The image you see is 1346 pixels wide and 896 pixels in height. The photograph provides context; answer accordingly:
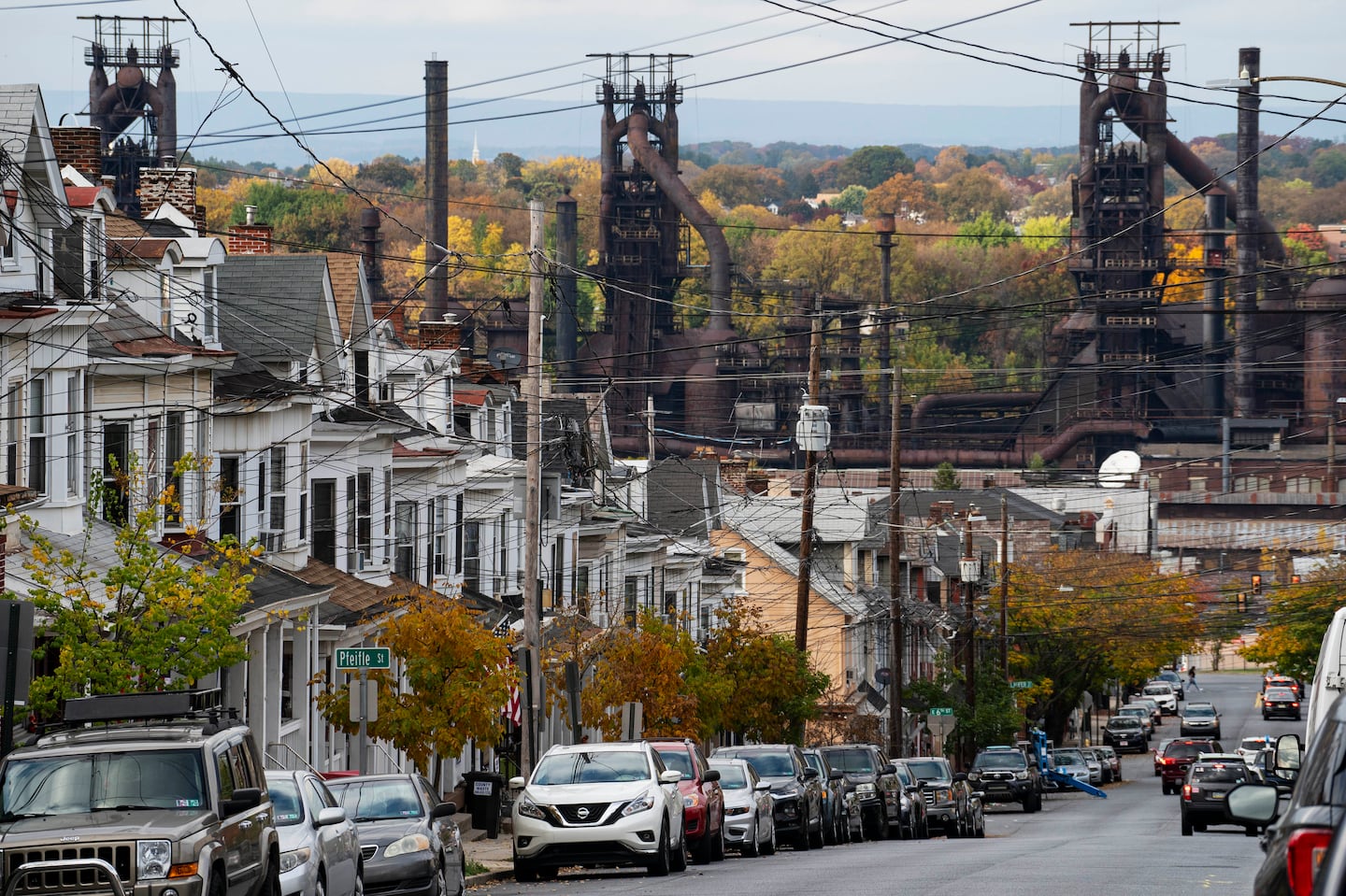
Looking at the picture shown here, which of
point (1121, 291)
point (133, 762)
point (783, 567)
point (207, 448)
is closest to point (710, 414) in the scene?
point (1121, 291)

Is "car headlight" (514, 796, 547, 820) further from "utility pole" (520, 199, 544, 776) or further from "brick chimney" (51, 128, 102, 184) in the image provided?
"brick chimney" (51, 128, 102, 184)

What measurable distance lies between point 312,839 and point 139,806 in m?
2.87

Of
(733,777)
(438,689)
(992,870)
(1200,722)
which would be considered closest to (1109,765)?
(1200,722)

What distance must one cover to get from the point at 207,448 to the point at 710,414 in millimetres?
85110

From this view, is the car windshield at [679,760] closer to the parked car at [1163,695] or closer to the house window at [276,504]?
the house window at [276,504]

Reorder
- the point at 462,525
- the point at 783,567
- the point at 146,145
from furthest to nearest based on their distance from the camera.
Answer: the point at 146,145 < the point at 783,567 < the point at 462,525

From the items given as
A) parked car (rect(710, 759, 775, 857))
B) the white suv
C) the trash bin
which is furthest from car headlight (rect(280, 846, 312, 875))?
the trash bin

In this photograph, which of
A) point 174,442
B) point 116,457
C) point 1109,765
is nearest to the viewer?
point 116,457

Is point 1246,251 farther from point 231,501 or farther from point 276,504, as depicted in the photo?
point 231,501

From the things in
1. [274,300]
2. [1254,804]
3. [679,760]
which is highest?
[274,300]

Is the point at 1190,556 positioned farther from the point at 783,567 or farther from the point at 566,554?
the point at 566,554

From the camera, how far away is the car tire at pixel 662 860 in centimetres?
2470

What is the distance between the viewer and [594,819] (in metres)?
24.4

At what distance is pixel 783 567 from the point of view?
238 feet
